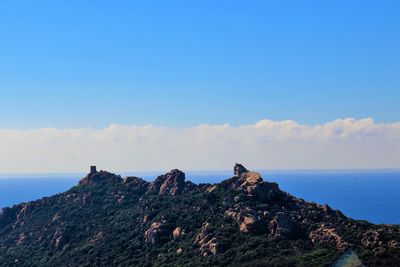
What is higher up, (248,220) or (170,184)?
(170,184)

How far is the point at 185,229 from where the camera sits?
85.3 meters

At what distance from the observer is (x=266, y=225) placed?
256 feet

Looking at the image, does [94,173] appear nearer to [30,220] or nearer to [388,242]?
[30,220]

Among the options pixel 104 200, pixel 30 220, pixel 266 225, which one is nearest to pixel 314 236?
pixel 266 225

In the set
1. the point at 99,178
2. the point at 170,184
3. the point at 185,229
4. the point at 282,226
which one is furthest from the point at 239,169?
the point at 99,178

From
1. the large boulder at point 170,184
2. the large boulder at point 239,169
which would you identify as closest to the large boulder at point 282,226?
the large boulder at point 239,169

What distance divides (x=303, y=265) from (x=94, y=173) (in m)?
79.8

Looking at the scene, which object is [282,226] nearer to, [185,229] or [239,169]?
[185,229]

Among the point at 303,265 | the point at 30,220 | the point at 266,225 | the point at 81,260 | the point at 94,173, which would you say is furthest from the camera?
the point at 94,173

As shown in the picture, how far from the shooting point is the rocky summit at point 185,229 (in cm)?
6931

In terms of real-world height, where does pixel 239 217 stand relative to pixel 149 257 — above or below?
above

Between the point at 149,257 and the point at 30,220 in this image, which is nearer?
the point at 149,257

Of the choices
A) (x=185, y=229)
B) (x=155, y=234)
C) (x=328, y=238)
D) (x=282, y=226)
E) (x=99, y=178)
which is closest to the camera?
(x=328, y=238)

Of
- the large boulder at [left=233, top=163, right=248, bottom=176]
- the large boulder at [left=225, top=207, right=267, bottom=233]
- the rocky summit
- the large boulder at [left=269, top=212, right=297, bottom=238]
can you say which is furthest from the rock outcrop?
the large boulder at [left=233, top=163, right=248, bottom=176]
